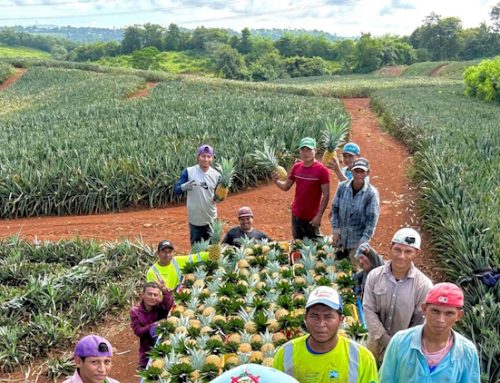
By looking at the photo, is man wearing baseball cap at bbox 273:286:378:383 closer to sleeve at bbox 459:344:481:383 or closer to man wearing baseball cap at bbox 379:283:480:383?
man wearing baseball cap at bbox 379:283:480:383

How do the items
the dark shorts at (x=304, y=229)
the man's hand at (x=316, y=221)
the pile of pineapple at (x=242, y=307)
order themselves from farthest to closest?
the dark shorts at (x=304, y=229) → the man's hand at (x=316, y=221) → the pile of pineapple at (x=242, y=307)

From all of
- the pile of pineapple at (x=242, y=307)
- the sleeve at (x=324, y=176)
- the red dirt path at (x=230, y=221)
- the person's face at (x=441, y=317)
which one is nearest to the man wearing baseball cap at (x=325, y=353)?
the person's face at (x=441, y=317)

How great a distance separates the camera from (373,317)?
161 inches

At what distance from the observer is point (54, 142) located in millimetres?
14258

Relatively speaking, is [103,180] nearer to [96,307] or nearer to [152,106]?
[96,307]

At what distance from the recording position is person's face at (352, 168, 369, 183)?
17.5 ft

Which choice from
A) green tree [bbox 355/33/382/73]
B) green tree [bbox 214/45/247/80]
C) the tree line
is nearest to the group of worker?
the tree line

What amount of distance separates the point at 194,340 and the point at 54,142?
38.1 ft

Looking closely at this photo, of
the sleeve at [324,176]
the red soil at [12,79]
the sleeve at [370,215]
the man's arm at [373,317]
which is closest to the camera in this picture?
the man's arm at [373,317]

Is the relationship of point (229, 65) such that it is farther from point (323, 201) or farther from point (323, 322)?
point (323, 322)

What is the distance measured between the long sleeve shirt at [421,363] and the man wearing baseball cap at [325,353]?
0.99 feet

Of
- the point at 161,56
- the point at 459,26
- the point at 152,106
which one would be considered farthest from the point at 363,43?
the point at 152,106

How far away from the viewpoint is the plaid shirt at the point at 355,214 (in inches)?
217

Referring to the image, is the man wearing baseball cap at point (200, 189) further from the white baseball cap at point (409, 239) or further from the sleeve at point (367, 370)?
the sleeve at point (367, 370)
